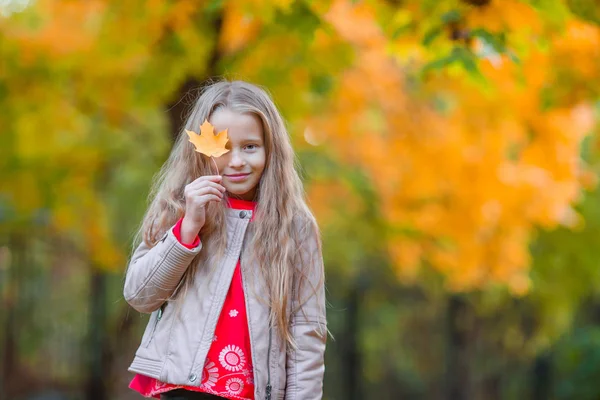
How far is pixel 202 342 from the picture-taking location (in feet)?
6.78

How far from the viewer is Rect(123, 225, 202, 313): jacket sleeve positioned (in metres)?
2.08

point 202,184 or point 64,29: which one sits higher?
point 64,29

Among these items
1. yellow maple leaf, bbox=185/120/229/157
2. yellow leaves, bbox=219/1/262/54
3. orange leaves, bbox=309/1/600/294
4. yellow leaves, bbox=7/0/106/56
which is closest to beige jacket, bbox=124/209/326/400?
yellow maple leaf, bbox=185/120/229/157

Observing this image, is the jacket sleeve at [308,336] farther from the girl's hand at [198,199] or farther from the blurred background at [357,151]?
the blurred background at [357,151]

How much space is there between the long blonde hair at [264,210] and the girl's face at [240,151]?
3 cm

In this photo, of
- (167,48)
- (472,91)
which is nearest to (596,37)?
(472,91)

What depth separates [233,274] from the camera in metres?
2.16

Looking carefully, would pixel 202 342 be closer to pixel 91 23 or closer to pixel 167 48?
pixel 167 48

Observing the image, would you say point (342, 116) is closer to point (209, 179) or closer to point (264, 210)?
point (264, 210)

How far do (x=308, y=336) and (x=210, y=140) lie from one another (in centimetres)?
63

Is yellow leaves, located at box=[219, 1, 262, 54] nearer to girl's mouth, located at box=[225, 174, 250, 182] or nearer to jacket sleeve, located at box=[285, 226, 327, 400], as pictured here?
girl's mouth, located at box=[225, 174, 250, 182]

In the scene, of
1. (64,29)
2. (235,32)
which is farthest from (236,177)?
(64,29)

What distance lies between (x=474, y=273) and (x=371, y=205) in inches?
51.5

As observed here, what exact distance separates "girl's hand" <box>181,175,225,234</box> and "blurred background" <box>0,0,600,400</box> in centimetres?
103
